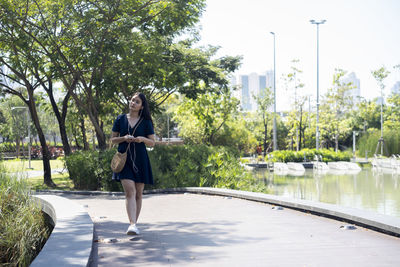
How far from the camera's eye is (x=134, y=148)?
21.5 feet

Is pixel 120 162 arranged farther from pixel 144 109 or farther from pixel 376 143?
pixel 376 143

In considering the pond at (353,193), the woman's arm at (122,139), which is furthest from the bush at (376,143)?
the woman's arm at (122,139)

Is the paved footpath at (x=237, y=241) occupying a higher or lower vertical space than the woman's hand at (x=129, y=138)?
lower

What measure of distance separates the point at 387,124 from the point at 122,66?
4662 centimetres

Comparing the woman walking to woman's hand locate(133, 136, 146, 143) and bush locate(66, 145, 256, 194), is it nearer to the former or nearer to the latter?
woman's hand locate(133, 136, 146, 143)

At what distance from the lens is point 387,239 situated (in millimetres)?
5910

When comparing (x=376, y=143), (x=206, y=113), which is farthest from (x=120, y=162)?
(x=376, y=143)

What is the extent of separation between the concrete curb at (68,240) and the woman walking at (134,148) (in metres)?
0.62

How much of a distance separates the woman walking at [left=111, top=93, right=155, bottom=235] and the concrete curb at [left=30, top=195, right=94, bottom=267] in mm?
617

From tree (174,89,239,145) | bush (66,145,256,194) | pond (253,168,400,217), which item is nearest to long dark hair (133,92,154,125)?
bush (66,145,256,194)

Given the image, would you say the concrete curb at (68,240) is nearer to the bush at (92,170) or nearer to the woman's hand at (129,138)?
the woman's hand at (129,138)

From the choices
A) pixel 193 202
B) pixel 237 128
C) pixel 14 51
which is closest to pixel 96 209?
pixel 193 202

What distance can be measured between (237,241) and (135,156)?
172cm

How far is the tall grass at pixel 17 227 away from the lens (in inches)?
203
